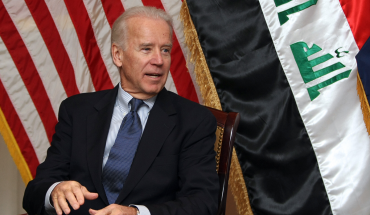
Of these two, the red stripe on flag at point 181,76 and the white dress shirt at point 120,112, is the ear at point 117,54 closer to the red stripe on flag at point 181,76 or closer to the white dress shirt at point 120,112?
the white dress shirt at point 120,112

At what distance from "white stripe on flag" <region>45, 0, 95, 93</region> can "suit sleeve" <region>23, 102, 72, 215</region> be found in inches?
29.1

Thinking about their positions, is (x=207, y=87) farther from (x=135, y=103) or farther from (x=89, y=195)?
(x=89, y=195)

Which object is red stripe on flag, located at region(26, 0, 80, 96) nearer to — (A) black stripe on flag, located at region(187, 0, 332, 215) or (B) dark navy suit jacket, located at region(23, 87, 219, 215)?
(B) dark navy suit jacket, located at region(23, 87, 219, 215)

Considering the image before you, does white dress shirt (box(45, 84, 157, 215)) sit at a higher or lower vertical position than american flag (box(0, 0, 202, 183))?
lower

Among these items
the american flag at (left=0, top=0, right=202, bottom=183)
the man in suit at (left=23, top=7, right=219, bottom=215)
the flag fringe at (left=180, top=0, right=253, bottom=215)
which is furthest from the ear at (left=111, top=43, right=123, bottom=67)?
the american flag at (left=0, top=0, right=202, bottom=183)

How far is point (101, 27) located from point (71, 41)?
0.21 meters

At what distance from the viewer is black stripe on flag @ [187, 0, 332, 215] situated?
1.91 meters

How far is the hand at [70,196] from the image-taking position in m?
1.06

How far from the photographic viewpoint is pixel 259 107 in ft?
6.35

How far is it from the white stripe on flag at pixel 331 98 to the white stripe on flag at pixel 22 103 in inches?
61.3

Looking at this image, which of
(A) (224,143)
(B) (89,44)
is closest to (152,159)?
(A) (224,143)

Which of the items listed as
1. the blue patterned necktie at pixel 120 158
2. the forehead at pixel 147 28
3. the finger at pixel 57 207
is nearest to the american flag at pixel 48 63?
the forehead at pixel 147 28

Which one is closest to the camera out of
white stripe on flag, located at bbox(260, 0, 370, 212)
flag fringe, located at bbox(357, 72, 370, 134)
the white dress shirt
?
the white dress shirt

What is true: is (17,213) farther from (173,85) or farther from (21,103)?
(173,85)
